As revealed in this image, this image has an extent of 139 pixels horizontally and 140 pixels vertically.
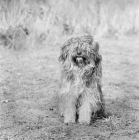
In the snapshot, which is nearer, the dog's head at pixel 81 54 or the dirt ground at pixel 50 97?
the dog's head at pixel 81 54

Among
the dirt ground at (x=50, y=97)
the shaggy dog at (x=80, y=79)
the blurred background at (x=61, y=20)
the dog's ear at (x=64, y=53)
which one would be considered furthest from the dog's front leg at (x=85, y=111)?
the blurred background at (x=61, y=20)

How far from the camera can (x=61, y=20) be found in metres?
14.7

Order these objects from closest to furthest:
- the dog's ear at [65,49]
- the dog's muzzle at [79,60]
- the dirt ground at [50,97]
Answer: the dog's muzzle at [79,60] → the dog's ear at [65,49] → the dirt ground at [50,97]

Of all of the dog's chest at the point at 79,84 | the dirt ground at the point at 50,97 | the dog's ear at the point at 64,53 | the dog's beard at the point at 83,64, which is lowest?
the dirt ground at the point at 50,97

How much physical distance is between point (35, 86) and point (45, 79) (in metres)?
0.79

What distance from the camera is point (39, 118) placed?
6727mm

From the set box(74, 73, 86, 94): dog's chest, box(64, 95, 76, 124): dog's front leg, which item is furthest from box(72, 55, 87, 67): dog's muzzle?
box(64, 95, 76, 124): dog's front leg

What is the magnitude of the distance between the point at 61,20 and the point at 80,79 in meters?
9.05

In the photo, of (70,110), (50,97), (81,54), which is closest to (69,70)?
(81,54)

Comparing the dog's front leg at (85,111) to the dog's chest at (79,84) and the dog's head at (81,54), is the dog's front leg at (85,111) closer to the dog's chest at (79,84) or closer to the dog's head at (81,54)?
the dog's chest at (79,84)

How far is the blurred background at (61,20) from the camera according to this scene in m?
13.3

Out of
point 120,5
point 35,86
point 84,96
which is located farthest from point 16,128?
point 120,5

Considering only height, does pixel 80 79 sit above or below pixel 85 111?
above

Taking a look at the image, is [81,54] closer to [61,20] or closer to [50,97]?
[50,97]
